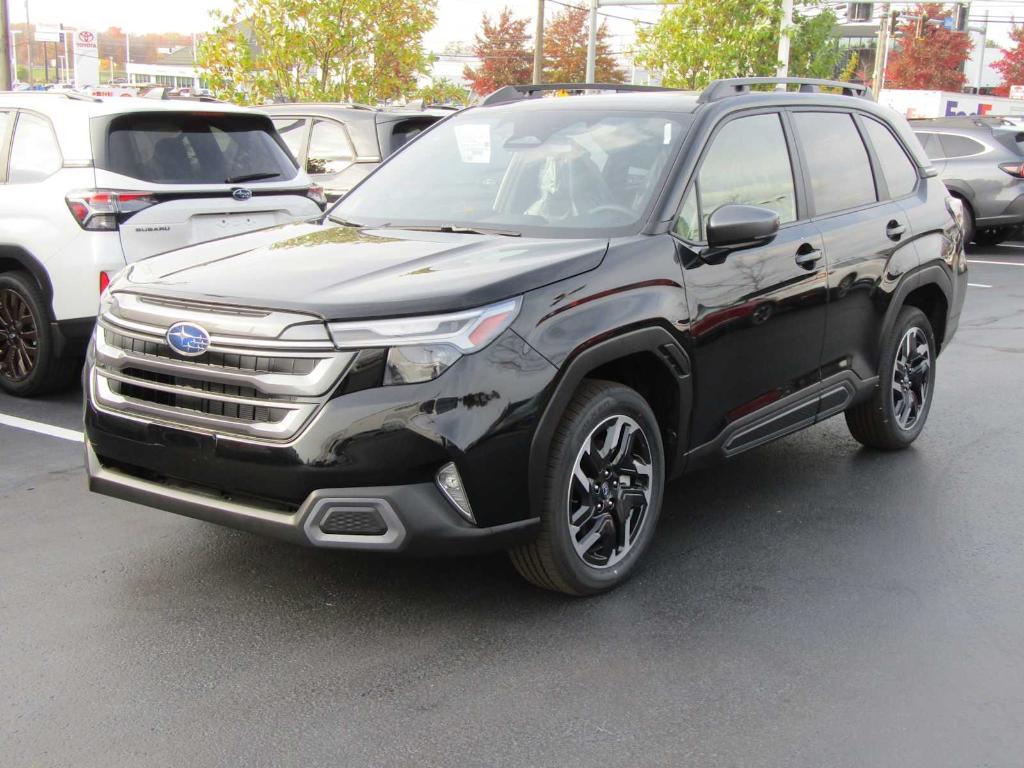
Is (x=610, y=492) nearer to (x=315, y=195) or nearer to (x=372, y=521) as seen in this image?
(x=372, y=521)

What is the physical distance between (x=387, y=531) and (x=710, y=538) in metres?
1.78

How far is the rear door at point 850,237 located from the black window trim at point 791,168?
0.06 metres

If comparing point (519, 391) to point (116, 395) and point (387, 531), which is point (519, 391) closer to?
point (387, 531)

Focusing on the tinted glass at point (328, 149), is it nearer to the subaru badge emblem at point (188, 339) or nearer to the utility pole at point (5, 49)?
the subaru badge emblem at point (188, 339)

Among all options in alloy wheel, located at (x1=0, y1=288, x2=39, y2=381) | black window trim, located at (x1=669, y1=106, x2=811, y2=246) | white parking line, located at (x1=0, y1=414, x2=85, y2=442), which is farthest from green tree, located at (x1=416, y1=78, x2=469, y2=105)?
black window trim, located at (x1=669, y1=106, x2=811, y2=246)

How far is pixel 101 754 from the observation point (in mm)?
3143

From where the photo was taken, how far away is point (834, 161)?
550 cm

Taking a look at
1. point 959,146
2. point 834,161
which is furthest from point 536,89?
point 959,146

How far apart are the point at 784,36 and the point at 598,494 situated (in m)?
20.3

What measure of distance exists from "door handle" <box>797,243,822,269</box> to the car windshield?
0.78m

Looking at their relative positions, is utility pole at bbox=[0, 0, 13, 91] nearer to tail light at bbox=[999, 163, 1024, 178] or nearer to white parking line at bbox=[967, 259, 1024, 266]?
white parking line at bbox=[967, 259, 1024, 266]

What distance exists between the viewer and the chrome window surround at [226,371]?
3.60 metres

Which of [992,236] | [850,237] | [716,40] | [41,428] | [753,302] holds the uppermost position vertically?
[716,40]

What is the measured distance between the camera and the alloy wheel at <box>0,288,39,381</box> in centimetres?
700
